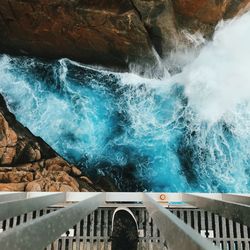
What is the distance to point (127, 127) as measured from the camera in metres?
9.90

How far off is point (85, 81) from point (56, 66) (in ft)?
3.16

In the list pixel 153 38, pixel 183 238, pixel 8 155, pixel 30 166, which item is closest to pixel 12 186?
pixel 30 166

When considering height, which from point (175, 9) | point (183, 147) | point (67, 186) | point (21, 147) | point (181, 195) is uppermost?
point (175, 9)

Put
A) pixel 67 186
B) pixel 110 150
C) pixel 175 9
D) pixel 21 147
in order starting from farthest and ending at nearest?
pixel 110 150 → pixel 175 9 → pixel 21 147 → pixel 67 186

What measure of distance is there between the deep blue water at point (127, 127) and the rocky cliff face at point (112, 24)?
1.02 metres

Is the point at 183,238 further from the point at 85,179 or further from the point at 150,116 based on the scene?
the point at 150,116

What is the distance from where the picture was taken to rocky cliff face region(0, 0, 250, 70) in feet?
25.9

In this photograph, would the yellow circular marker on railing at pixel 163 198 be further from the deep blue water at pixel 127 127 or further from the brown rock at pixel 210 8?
the deep blue water at pixel 127 127

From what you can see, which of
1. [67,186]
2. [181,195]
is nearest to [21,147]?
[67,186]

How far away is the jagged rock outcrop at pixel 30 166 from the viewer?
674cm

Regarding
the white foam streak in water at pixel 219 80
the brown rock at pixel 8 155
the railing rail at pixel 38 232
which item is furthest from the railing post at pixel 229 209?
the white foam streak in water at pixel 219 80

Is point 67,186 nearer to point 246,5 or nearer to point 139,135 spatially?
point 139,135

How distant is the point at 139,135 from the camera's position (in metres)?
9.73

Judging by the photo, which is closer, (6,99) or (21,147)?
(21,147)
